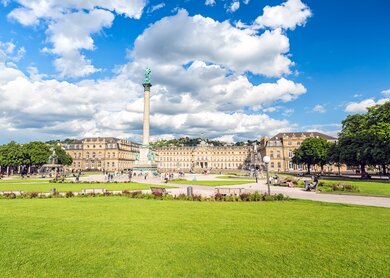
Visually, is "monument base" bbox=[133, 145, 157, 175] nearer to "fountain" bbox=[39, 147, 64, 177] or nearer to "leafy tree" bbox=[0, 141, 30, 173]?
"fountain" bbox=[39, 147, 64, 177]

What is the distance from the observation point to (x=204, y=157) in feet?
580

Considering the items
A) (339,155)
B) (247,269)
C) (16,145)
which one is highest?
(16,145)

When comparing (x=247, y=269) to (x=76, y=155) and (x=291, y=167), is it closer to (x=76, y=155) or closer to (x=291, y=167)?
(x=291, y=167)

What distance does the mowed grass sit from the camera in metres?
6.98

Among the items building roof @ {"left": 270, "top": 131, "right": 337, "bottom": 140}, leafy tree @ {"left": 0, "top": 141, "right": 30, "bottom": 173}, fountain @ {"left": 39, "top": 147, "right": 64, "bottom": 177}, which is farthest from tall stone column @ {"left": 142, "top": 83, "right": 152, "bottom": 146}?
building roof @ {"left": 270, "top": 131, "right": 337, "bottom": 140}

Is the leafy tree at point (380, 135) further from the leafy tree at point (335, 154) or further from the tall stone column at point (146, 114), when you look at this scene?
the tall stone column at point (146, 114)

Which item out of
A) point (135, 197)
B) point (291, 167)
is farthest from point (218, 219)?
point (291, 167)

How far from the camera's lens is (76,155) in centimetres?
14025

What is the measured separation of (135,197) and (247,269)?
1761 centimetres

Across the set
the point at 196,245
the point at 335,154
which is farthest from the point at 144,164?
the point at 196,245

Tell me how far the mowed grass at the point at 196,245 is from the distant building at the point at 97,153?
5006 inches

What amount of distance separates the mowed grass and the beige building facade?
15478 cm

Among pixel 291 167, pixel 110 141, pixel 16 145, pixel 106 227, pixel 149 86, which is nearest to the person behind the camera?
pixel 106 227

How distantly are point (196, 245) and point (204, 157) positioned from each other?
552 feet
